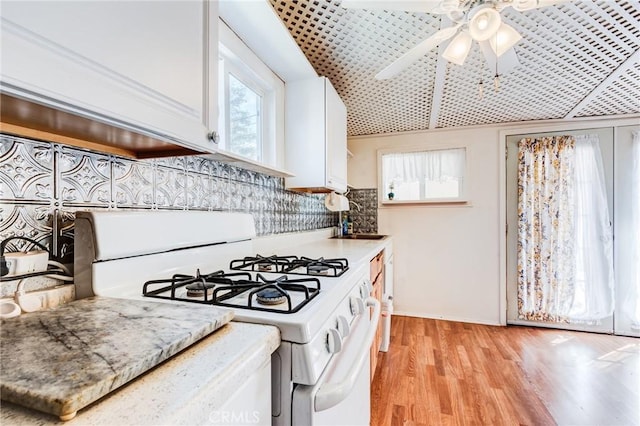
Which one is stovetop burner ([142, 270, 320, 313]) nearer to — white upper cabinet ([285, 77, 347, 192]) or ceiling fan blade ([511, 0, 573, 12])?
white upper cabinet ([285, 77, 347, 192])

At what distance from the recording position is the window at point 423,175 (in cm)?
307

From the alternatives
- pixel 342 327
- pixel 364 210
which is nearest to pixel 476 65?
pixel 364 210

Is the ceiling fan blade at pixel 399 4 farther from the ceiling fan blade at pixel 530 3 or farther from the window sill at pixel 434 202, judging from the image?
the window sill at pixel 434 202

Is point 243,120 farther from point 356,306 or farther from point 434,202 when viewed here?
point 434,202

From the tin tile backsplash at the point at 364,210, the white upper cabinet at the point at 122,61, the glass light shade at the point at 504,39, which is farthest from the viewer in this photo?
the tin tile backsplash at the point at 364,210

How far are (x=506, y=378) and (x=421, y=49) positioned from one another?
Answer: 2.10 meters

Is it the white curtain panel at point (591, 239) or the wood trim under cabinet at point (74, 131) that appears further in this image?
the white curtain panel at point (591, 239)

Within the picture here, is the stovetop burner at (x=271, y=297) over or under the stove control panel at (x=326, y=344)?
over

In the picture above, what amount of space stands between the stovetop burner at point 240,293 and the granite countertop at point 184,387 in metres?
0.12

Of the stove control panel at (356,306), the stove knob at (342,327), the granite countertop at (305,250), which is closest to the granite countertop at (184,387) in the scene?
the stove knob at (342,327)

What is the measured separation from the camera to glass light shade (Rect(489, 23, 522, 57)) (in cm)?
122

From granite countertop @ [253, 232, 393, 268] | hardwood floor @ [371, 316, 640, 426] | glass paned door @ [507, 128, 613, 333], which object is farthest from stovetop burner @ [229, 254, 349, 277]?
glass paned door @ [507, 128, 613, 333]

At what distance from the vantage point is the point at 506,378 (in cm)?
194

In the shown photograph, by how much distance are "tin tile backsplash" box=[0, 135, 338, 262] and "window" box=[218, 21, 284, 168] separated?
19cm
